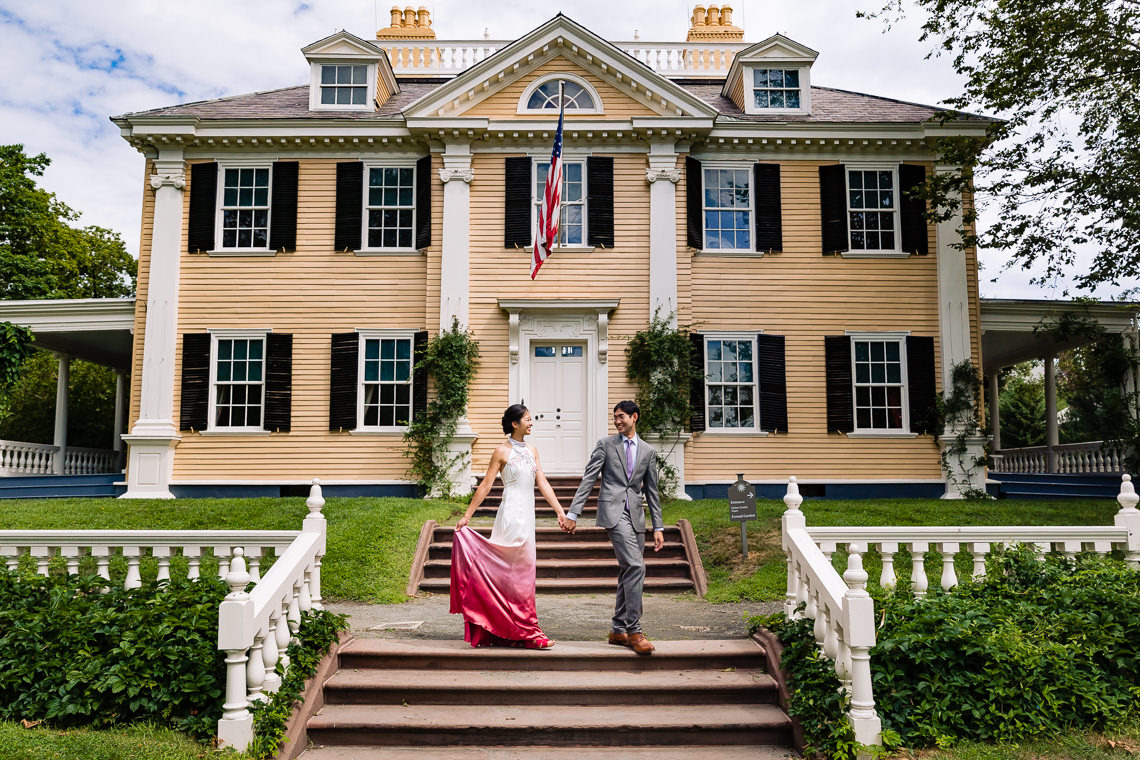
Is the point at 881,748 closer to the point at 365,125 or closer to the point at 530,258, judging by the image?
the point at 530,258

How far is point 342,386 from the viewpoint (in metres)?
14.9

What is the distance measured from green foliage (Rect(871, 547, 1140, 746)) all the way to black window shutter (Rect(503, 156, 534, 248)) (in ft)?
34.3

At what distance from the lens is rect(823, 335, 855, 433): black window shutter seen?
15.0m

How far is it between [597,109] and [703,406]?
579 cm

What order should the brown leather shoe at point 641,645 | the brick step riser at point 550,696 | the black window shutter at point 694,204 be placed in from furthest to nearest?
the black window shutter at point 694,204 → the brown leather shoe at point 641,645 → the brick step riser at point 550,696

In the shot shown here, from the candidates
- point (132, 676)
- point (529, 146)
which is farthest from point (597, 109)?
point (132, 676)

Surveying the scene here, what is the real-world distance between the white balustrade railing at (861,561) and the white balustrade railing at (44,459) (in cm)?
1616

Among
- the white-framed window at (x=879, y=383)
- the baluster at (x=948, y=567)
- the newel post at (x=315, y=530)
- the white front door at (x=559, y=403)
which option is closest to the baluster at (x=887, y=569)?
the baluster at (x=948, y=567)

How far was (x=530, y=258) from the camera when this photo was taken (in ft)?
49.2

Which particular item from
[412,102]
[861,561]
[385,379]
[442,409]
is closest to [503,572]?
[861,561]

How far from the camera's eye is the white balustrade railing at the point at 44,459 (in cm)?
1658

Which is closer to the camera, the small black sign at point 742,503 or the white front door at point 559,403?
the small black sign at point 742,503

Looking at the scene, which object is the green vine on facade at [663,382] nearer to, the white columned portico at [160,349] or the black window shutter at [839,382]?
the black window shutter at [839,382]

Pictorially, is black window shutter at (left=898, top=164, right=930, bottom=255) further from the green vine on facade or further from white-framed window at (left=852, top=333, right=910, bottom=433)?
the green vine on facade
